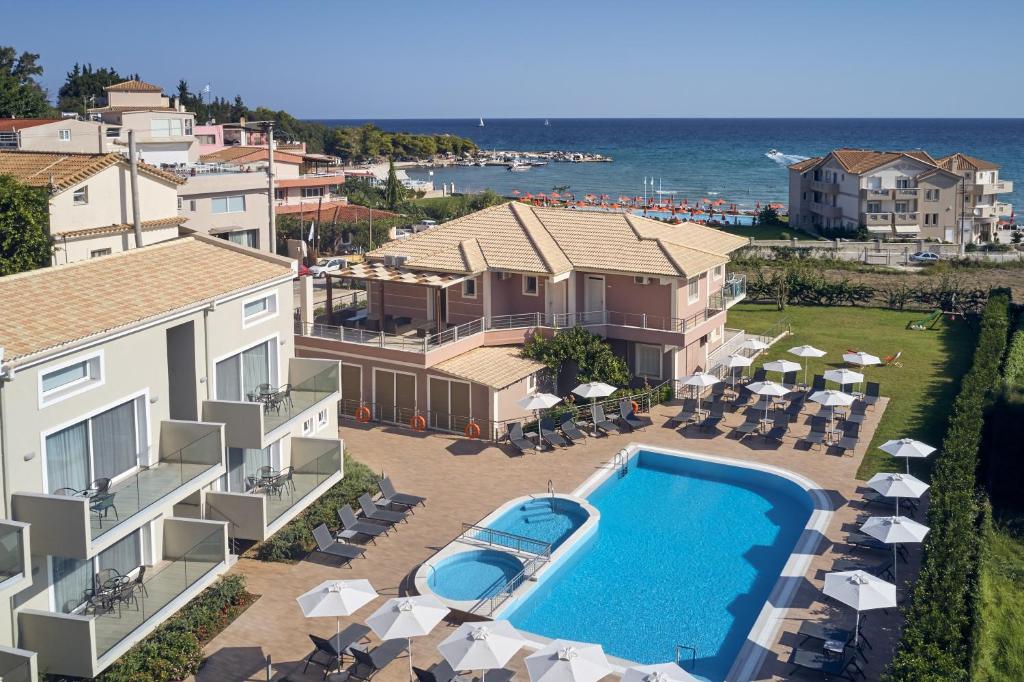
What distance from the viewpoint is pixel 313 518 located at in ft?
82.1

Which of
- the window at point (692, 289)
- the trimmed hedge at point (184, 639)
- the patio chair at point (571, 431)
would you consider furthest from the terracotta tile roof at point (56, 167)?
the window at point (692, 289)

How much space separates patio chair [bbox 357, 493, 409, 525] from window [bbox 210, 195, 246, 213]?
989 inches

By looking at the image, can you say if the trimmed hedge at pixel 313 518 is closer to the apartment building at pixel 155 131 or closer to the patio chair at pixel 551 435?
the patio chair at pixel 551 435

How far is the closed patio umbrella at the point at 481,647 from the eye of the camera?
17587 millimetres

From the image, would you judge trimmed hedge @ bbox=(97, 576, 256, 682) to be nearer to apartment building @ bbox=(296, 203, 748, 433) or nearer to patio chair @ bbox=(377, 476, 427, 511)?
patio chair @ bbox=(377, 476, 427, 511)

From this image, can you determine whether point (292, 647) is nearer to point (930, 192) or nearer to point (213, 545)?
point (213, 545)

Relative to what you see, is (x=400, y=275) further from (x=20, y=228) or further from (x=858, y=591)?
(x=858, y=591)

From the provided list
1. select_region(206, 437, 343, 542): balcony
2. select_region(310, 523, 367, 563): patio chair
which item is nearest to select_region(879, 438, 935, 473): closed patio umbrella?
select_region(310, 523, 367, 563): patio chair

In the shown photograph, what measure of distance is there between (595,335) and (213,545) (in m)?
19.6

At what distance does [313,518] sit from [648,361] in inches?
636

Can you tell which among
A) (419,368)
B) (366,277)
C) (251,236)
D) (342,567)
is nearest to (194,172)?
(251,236)

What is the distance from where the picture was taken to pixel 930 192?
78812 millimetres

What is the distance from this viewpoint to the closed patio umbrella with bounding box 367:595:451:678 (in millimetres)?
18609

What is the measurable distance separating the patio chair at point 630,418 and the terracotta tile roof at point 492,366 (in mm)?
2952
